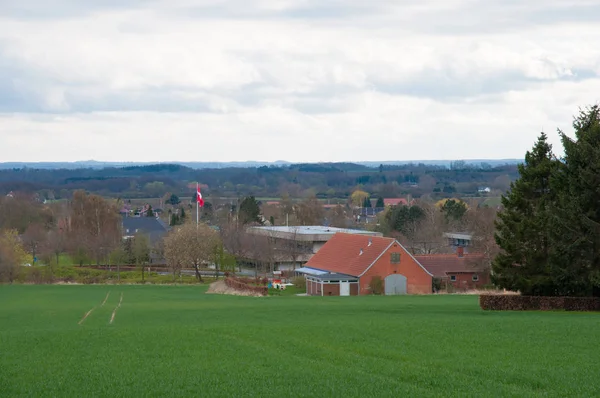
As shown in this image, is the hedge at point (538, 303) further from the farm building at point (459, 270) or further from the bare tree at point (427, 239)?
the bare tree at point (427, 239)

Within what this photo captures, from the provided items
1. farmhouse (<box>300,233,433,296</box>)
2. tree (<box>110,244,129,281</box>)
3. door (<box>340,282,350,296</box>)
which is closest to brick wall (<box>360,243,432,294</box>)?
farmhouse (<box>300,233,433,296</box>)

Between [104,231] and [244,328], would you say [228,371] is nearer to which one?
[244,328]

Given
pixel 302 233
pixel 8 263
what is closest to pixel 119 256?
pixel 8 263

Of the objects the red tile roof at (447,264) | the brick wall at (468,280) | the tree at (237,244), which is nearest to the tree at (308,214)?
the tree at (237,244)

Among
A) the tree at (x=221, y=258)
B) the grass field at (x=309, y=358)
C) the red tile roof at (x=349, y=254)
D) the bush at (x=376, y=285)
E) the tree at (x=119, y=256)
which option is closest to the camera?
the grass field at (x=309, y=358)

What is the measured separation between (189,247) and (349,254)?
17.6 m

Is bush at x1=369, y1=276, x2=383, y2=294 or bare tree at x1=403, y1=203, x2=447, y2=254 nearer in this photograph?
bush at x1=369, y1=276, x2=383, y2=294

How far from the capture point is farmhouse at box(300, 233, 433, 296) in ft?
218

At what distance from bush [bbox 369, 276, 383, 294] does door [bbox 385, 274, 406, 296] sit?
1.10m

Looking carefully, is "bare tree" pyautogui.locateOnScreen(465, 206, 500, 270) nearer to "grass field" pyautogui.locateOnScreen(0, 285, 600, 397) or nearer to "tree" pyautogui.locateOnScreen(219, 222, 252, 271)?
"tree" pyautogui.locateOnScreen(219, 222, 252, 271)

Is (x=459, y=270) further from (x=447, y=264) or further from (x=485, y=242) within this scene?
(x=485, y=242)

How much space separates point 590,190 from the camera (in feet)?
119

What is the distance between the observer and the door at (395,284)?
222ft

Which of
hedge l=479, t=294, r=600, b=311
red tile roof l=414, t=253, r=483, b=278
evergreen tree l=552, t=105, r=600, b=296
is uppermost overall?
evergreen tree l=552, t=105, r=600, b=296
